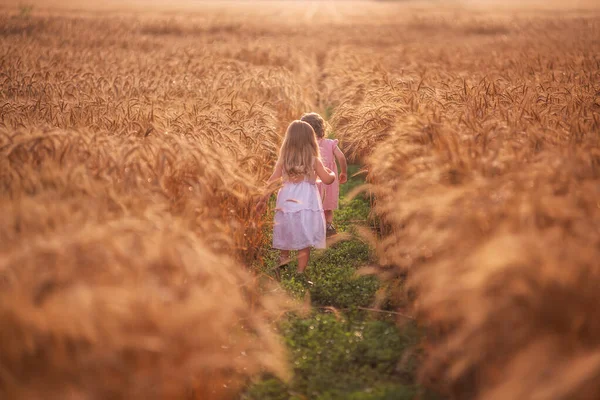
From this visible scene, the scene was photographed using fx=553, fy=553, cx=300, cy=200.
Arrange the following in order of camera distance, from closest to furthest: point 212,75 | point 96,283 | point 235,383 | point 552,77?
point 96,283 < point 235,383 < point 552,77 < point 212,75

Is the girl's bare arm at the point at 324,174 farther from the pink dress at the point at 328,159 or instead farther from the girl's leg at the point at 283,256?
the pink dress at the point at 328,159

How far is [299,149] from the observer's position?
5.41 metres

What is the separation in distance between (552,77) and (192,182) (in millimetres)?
7504

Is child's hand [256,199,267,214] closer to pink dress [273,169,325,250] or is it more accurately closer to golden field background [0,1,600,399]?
golden field background [0,1,600,399]

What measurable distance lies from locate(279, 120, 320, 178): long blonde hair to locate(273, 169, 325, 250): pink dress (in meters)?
0.12

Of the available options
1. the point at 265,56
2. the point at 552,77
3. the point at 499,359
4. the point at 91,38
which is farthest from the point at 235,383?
the point at 91,38

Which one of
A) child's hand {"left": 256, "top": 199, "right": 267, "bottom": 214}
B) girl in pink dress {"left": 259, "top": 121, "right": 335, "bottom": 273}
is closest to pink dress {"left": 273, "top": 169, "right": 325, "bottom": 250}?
girl in pink dress {"left": 259, "top": 121, "right": 335, "bottom": 273}

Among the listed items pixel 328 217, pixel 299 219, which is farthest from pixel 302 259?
pixel 328 217

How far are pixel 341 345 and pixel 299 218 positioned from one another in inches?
67.4

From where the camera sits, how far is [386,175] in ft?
16.0

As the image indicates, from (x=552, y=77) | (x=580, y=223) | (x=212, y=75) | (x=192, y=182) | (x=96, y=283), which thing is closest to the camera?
(x=96, y=283)

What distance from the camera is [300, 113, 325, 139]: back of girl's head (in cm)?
620

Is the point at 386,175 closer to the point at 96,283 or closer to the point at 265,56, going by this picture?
the point at 96,283

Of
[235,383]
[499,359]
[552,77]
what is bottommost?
[235,383]
